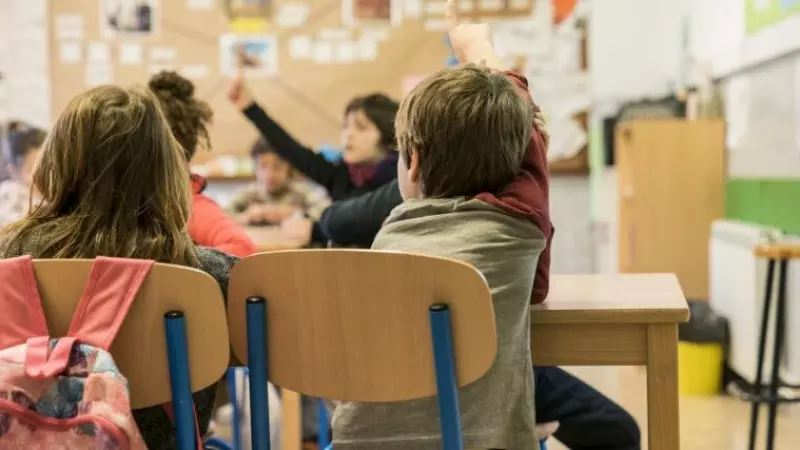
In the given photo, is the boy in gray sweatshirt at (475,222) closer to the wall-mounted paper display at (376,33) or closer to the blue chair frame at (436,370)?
the blue chair frame at (436,370)

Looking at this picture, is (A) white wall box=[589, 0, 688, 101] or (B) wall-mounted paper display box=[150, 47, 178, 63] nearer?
(B) wall-mounted paper display box=[150, 47, 178, 63]

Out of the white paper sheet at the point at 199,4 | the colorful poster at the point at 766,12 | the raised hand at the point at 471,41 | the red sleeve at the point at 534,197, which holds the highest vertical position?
the white paper sheet at the point at 199,4

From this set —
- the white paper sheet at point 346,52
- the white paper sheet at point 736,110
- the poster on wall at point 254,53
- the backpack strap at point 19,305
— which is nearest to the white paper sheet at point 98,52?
the poster on wall at point 254,53

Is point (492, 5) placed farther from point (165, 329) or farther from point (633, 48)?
point (165, 329)

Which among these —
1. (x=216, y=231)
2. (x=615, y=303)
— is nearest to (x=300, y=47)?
(x=216, y=231)

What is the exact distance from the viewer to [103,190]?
1.34 metres

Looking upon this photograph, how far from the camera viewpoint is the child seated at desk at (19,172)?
297cm

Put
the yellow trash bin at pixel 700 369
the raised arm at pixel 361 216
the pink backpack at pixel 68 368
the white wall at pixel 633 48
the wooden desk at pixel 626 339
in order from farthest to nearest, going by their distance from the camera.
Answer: the white wall at pixel 633 48 → the yellow trash bin at pixel 700 369 → the raised arm at pixel 361 216 → the wooden desk at pixel 626 339 → the pink backpack at pixel 68 368

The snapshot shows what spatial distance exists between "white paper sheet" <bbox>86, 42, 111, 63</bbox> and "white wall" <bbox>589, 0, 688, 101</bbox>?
2.33 meters

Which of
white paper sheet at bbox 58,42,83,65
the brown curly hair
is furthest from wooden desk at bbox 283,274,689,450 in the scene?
white paper sheet at bbox 58,42,83,65

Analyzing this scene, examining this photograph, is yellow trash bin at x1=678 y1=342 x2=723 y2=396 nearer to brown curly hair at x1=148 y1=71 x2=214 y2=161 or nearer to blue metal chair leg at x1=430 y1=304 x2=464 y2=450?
brown curly hair at x1=148 y1=71 x2=214 y2=161

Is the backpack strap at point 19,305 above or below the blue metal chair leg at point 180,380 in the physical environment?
above

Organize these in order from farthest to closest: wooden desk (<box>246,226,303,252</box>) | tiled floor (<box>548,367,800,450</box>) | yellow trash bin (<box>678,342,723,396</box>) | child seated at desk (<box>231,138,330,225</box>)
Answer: child seated at desk (<box>231,138,330,225</box>) → yellow trash bin (<box>678,342,723,396</box>) → tiled floor (<box>548,367,800,450</box>) → wooden desk (<box>246,226,303,252</box>)

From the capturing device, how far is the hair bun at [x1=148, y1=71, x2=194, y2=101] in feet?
6.66
